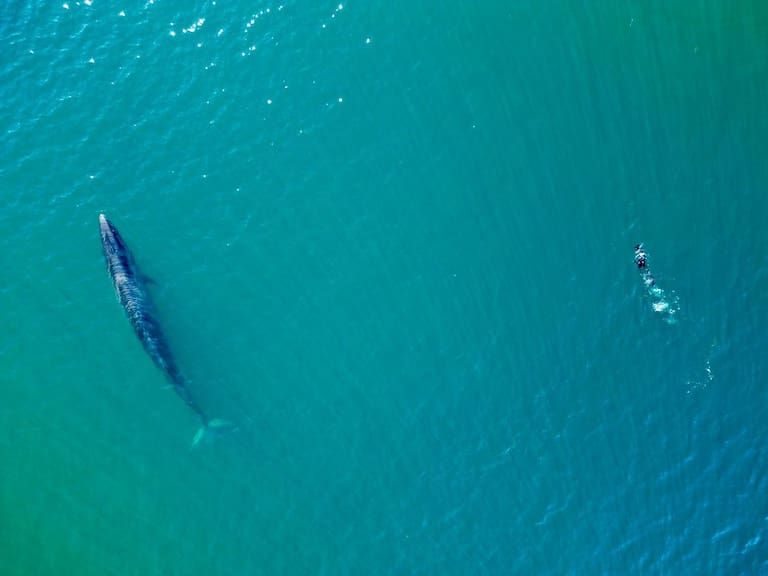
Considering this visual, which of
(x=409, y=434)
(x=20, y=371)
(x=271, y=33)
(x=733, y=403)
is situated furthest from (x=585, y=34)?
(x=20, y=371)

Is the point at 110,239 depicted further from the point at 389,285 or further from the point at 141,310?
the point at 389,285

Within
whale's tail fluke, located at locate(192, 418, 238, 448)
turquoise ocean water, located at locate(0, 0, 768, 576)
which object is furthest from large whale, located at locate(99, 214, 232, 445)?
turquoise ocean water, located at locate(0, 0, 768, 576)

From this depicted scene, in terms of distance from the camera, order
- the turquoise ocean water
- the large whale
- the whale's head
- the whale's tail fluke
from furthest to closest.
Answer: the whale's head
the large whale
the whale's tail fluke
the turquoise ocean water

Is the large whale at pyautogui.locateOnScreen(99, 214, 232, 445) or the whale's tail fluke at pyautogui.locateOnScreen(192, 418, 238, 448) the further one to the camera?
the large whale at pyautogui.locateOnScreen(99, 214, 232, 445)

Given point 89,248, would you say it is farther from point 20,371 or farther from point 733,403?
point 733,403

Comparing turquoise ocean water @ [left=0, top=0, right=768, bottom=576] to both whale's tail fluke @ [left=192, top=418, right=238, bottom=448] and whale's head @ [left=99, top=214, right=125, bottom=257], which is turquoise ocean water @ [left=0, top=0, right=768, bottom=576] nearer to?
whale's tail fluke @ [left=192, top=418, right=238, bottom=448]

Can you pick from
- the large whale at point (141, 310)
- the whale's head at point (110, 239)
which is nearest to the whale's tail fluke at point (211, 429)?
the large whale at point (141, 310)
